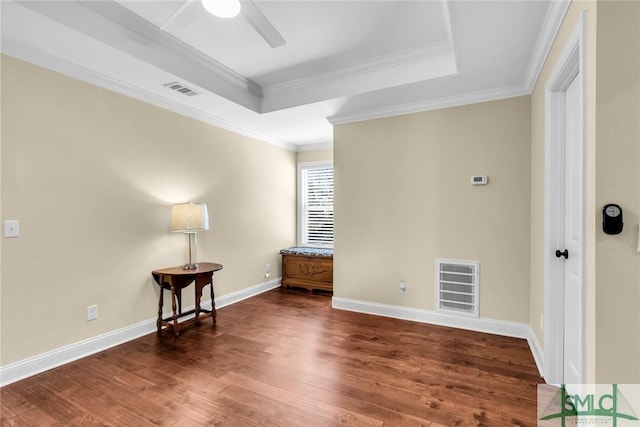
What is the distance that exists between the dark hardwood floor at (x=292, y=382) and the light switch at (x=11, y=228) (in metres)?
1.10

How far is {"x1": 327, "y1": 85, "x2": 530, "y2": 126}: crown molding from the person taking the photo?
2.99m

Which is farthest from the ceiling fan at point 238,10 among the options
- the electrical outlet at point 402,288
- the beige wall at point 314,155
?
the beige wall at point 314,155

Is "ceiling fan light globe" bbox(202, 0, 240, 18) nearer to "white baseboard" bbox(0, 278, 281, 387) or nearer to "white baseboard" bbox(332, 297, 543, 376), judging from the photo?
"white baseboard" bbox(0, 278, 281, 387)

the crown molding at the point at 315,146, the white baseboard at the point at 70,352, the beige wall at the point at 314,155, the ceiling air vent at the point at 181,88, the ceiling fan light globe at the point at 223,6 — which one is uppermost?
the ceiling air vent at the point at 181,88

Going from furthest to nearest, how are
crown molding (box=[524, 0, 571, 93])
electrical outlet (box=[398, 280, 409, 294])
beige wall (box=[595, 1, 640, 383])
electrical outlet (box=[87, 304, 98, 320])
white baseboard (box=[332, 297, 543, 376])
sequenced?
electrical outlet (box=[398, 280, 409, 294]) < white baseboard (box=[332, 297, 543, 376]) < electrical outlet (box=[87, 304, 98, 320]) < crown molding (box=[524, 0, 571, 93]) < beige wall (box=[595, 1, 640, 383])

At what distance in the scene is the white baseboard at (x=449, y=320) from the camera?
2.83 metres

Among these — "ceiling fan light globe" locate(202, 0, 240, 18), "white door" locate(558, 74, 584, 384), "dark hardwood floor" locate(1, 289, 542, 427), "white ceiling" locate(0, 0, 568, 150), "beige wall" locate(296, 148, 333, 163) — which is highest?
"white ceiling" locate(0, 0, 568, 150)

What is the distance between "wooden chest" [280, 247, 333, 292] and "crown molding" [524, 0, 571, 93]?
3.24 metres

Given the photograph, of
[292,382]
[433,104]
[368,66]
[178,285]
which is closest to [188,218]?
[178,285]

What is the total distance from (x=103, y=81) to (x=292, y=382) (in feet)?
10.1

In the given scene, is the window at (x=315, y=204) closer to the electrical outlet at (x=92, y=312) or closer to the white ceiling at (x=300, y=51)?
the white ceiling at (x=300, y=51)

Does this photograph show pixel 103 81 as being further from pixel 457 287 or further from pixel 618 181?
pixel 457 287

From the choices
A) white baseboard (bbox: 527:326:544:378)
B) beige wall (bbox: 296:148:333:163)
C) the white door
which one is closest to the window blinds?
beige wall (bbox: 296:148:333:163)

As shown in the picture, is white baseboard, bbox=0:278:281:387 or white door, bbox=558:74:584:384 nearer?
white door, bbox=558:74:584:384
